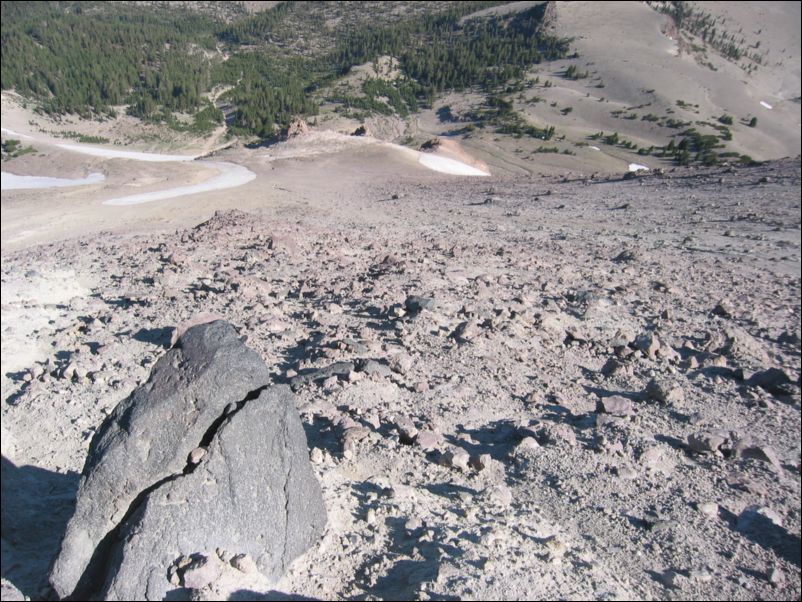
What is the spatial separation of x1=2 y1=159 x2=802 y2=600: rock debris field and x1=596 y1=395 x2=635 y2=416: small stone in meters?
0.02

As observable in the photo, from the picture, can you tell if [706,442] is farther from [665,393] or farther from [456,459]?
→ [456,459]

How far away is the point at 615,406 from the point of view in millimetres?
4723

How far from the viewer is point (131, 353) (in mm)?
6023

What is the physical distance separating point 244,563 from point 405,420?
2.06 meters

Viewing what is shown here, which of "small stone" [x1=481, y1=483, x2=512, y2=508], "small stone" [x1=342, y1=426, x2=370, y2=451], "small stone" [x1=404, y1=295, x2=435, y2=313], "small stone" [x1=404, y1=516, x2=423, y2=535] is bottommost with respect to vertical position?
"small stone" [x1=404, y1=295, x2=435, y2=313]

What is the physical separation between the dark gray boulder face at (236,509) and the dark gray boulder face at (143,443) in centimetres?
12

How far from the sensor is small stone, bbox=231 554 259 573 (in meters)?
2.65

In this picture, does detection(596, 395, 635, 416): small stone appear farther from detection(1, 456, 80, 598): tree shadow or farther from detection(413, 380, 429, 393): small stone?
detection(1, 456, 80, 598): tree shadow

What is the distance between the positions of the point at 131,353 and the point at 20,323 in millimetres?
2483

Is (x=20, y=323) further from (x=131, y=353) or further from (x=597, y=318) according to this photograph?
(x=597, y=318)

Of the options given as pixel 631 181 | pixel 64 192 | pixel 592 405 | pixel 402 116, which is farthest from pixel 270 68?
pixel 592 405

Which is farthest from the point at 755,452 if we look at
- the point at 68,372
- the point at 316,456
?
the point at 68,372

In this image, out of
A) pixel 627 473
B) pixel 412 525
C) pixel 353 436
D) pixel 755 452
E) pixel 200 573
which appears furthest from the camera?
pixel 353 436

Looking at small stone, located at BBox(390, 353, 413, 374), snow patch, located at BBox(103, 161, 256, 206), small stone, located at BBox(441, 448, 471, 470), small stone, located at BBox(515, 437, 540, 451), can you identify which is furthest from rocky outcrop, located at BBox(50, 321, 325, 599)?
snow patch, located at BBox(103, 161, 256, 206)
